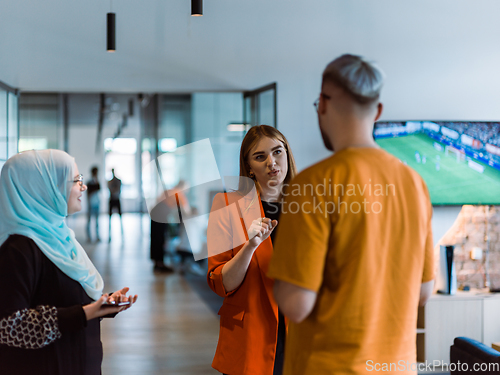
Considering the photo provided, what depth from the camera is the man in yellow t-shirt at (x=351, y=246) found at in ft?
3.07

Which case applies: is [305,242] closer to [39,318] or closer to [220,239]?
[220,239]

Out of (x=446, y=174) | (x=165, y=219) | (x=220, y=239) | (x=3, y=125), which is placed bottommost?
(x=165, y=219)

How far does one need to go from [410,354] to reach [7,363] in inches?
50.3

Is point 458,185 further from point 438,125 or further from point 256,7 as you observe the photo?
point 256,7

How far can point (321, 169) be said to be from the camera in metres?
0.95

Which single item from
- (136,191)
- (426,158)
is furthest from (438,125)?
(136,191)

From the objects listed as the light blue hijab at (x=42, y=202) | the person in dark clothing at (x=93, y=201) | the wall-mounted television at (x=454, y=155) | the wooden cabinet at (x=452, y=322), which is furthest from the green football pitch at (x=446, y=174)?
the person in dark clothing at (x=93, y=201)

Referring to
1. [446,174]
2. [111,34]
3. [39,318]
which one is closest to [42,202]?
[39,318]

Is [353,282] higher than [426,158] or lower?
lower

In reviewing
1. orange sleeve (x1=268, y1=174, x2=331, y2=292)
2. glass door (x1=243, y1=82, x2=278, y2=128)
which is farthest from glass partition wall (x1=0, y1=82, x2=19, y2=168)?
orange sleeve (x1=268, y1=174, x2=331, y2=292)

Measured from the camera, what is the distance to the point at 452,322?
4027mm

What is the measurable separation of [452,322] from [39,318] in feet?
12.0

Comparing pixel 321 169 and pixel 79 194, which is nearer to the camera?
pixel 321 169

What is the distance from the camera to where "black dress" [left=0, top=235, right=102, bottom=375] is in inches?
55.6
